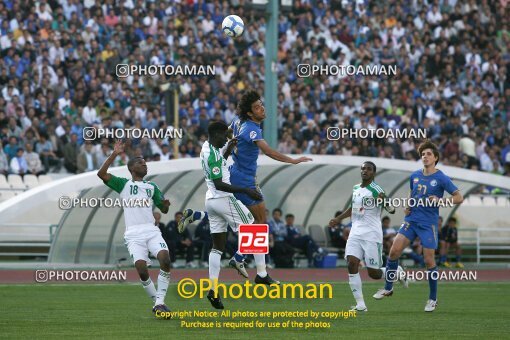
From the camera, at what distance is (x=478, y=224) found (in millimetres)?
32531

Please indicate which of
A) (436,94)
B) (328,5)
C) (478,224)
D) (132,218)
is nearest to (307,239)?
(478,224)

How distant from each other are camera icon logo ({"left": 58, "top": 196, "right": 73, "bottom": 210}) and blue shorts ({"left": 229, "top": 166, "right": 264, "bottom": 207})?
32.7 ft

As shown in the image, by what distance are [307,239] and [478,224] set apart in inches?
242

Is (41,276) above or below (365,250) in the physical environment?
below

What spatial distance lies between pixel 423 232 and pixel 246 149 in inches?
108

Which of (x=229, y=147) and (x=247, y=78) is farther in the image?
(x=247, y=78)

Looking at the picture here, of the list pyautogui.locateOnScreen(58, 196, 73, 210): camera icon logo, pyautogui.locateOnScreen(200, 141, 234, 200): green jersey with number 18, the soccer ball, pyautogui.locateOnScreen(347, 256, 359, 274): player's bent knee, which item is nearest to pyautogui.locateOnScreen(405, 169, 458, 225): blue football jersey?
pyautogui.locateOnScreen(347, 256, 359, 274): player's bent knee

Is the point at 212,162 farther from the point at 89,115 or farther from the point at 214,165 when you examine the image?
the point at 89,115

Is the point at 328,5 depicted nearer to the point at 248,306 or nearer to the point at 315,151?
the point at 315,151

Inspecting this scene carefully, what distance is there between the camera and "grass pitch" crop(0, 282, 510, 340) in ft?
41.2

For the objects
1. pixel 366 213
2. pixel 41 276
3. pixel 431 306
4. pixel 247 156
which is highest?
pixel 247 156

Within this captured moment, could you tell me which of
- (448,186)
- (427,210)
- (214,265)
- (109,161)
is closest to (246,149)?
(214,265)

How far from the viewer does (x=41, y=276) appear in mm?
24188

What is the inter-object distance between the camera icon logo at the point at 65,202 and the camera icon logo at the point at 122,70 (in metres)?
3.07
